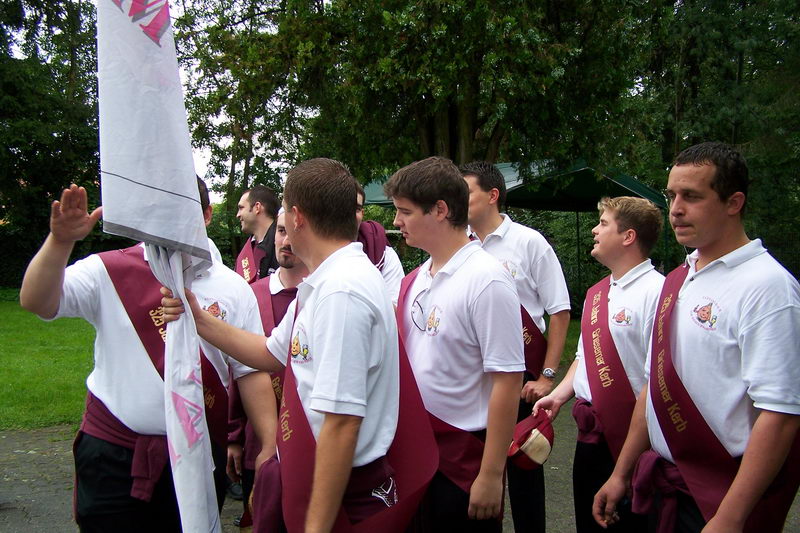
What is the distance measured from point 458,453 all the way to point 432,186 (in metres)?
1.07

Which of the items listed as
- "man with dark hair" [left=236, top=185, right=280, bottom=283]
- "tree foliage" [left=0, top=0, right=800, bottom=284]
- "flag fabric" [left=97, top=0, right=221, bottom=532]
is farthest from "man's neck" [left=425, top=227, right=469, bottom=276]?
"tree foliage" [left=0, top=0, right=800, bottom=284]

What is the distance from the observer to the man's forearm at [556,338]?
4.03 meters

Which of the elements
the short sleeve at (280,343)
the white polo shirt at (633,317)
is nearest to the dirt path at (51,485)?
the white polo shirt at (633,317)

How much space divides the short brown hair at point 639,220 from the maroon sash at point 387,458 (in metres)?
1.77

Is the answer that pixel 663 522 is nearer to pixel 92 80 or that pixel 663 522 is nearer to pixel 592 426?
pixel 592 426

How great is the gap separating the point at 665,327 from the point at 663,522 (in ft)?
2.37

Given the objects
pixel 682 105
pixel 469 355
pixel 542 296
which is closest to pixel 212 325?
pixel 469 355

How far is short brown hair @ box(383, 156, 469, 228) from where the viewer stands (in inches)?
108

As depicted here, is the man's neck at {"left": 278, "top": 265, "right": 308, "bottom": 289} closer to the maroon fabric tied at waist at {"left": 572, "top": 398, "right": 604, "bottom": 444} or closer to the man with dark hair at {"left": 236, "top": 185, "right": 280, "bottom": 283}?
the man with dark hair at {"left": 236, "top": 185, "right": 280, "bottom": 283}

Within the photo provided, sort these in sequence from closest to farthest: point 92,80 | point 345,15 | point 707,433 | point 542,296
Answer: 1. point 707,433
2. point 542,296
3. point 345,15
4. point 92,80

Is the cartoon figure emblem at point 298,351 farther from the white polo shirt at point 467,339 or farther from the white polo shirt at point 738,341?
the white polo shirt at point 738,341

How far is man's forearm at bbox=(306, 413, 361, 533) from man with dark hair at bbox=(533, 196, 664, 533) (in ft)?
5.14

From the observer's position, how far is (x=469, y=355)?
2662mm

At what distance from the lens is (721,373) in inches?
89.3
